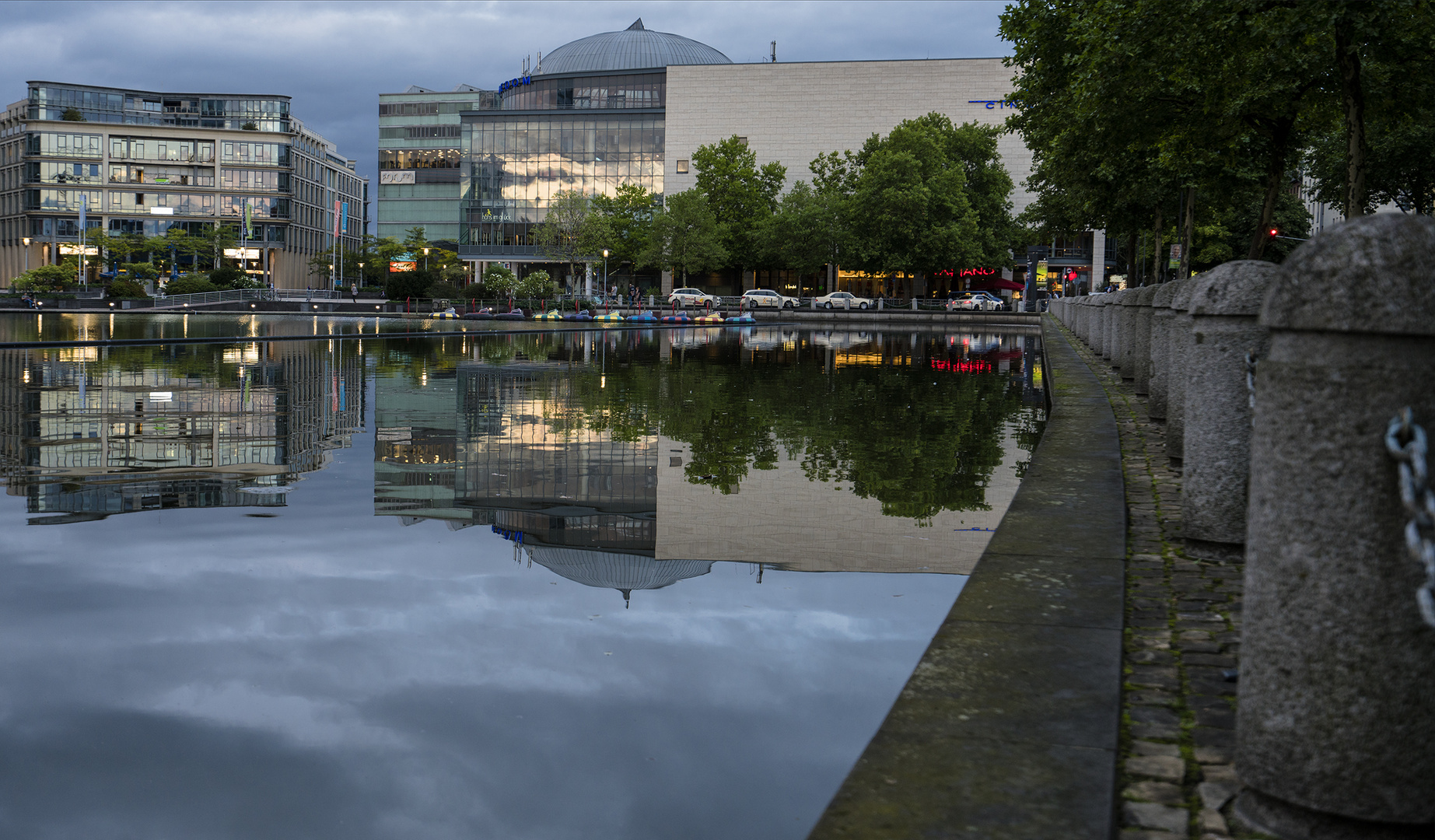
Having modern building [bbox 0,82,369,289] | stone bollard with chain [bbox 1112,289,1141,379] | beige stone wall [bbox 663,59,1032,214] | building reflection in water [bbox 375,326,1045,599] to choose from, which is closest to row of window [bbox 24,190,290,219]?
modern building [bbox 0,82,369,289]

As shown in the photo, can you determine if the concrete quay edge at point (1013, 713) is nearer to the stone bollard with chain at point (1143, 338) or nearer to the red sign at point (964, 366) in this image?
the stone bollard with chain at point (1143, 338)

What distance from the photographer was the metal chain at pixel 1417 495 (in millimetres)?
2523

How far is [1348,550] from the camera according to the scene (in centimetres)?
273

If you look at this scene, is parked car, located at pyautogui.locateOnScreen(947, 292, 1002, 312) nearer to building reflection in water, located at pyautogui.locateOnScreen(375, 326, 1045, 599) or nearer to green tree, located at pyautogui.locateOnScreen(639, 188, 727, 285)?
green tree, located at pyautogui.locateOnScreen(639, 188, 727, 285)

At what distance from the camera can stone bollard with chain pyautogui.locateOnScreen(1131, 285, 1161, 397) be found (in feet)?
52.0

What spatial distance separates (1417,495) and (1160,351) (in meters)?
9.63

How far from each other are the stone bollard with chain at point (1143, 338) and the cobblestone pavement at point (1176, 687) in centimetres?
898

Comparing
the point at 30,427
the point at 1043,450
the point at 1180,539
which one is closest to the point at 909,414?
the point at 1043,450

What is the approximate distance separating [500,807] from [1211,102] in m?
21.6

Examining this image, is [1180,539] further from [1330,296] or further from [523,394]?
[523,394]

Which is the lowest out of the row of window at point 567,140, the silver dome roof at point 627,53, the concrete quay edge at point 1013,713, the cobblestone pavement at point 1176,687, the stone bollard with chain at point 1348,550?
the cobblestone pavement at point 1176,687

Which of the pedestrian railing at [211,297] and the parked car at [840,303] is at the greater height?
the parked car at [840,303]

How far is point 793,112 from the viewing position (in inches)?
4291

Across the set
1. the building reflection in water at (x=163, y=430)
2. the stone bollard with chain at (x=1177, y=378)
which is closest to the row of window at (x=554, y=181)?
the building reflection in water at (x=163, y=430)
